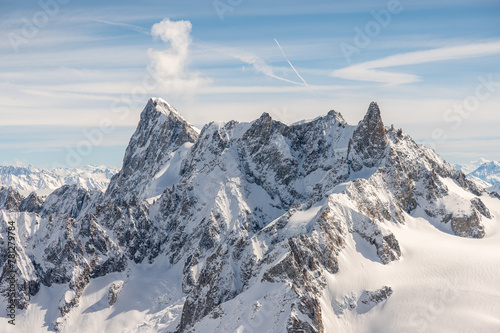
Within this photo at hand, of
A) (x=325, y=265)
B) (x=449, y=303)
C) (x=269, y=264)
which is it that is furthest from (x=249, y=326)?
(x=449, y=303)

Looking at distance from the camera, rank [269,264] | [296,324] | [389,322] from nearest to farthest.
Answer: [296,324], [389,322], [269,264]

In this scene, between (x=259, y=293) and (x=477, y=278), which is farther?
(x=477, y=278)

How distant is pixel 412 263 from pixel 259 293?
67045 mm

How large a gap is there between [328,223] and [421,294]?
43.7 m

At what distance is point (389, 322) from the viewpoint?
171m

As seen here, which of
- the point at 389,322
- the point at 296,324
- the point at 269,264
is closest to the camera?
the point at 296,324

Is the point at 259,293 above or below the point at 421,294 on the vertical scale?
above

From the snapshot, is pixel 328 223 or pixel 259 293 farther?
pixel 328 223

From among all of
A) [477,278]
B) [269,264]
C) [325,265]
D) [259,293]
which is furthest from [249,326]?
[477,278]

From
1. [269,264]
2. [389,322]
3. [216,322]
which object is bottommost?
[389,322]

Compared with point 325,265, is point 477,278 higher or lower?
lower

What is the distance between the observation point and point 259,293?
174 m

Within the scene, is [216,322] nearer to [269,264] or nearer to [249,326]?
[249,326]

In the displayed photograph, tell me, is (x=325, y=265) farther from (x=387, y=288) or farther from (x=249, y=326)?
(x=249, y=326)
